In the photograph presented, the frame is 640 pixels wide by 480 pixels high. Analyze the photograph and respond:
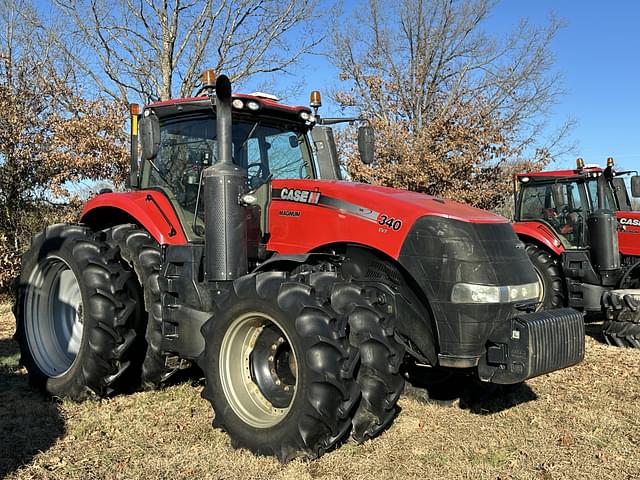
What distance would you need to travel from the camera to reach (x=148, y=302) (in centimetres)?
480

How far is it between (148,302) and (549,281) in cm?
625

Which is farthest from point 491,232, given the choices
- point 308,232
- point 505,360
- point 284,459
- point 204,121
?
point 204,121

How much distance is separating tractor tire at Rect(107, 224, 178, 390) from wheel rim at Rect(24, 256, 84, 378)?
63cm

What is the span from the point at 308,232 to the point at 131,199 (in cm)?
169

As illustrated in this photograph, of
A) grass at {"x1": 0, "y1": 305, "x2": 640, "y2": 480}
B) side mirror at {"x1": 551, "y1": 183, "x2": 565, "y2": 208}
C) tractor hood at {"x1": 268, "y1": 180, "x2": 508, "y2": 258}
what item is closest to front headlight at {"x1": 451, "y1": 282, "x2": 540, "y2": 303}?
tractor hood at {"x1": 268, "y1": 180, "x2": 508, "y2": 258}

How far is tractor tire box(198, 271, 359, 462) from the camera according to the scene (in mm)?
3406

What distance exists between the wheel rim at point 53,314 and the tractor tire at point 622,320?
5918 mm

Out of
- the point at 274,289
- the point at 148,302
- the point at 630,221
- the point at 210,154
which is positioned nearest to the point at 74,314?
the point at 148,302

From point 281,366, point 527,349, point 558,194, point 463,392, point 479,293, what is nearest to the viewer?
point 527,349

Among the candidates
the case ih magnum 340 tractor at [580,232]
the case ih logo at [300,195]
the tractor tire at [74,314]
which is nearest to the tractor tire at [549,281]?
the case ih magnum 340 tractor at [580,232]

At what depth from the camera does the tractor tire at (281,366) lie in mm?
3406

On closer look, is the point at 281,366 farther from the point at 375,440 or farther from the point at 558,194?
the point at 558,194

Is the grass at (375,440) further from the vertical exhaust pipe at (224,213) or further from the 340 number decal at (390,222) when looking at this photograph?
the 340 number decal at (390,222)

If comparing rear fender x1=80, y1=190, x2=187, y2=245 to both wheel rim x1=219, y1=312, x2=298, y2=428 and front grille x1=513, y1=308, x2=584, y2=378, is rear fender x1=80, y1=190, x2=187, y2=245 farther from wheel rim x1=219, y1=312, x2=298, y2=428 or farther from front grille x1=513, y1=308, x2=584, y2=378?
front grille x1=513, y1=308, x2=584, y2=378
